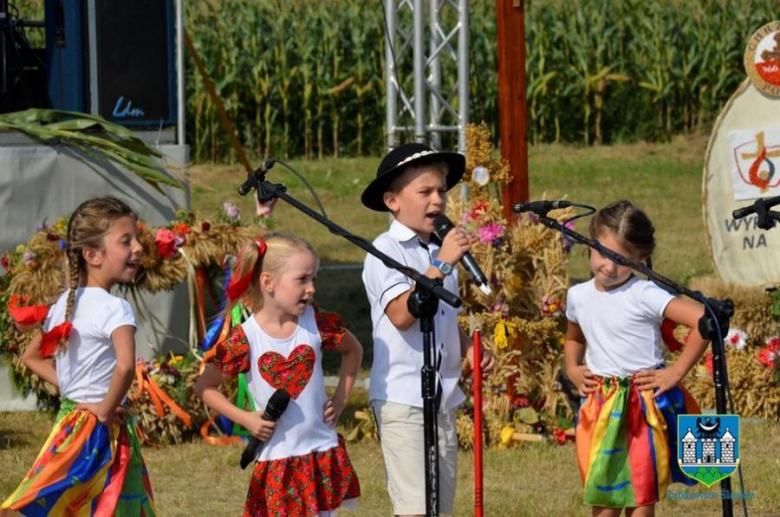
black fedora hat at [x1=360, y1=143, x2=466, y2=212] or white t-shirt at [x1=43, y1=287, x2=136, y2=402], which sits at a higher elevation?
black fedora hat at [x1=360, y1=143, x2=466, y2=212]

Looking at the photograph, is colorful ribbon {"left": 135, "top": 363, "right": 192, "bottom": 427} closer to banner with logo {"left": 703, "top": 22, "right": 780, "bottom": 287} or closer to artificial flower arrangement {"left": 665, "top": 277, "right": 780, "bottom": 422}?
artificial flower arrangement {"left": 665, "top": 277, "right": 780, "bottom": 422}

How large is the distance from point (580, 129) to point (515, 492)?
49.0ft

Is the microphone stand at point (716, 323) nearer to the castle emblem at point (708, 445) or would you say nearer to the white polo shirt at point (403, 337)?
the castle emblem at point (708, 445)

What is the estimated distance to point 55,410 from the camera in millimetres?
8438

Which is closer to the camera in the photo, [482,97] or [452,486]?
[452,486]

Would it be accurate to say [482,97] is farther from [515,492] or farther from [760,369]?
[515,492]

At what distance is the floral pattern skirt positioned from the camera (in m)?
4.68

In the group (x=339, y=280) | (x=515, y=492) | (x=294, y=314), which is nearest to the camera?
(x=294, y=314)

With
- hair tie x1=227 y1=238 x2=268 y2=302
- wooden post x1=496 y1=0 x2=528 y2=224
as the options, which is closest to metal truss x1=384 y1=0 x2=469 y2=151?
wooden post x1=496 y1=0 x2=528 y2=224

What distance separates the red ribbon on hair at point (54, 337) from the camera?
16.5 ft

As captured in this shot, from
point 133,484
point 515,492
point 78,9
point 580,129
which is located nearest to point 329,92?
point 580,129

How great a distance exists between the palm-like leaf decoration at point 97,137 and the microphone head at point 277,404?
419 centimetres

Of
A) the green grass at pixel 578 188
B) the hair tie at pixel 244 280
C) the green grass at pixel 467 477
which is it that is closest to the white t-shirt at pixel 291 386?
the hair tie at pixel 244 280

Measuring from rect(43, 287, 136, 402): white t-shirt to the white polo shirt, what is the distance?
89 cm
